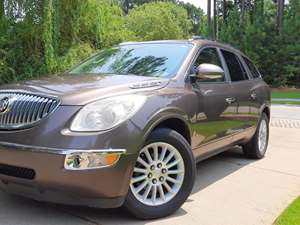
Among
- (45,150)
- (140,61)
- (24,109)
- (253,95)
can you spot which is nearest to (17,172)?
(45,150)

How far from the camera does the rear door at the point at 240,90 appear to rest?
244 inches

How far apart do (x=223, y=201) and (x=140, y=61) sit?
5.88 feet

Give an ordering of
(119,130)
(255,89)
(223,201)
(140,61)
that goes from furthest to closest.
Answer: (255,89), (140,61), (223,201), (119,130)

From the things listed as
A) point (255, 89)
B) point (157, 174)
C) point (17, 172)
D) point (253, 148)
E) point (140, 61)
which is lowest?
point (253, 148)

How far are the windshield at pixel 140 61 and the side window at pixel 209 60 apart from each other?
185 millimetres

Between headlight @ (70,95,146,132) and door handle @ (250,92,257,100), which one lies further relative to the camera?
door handle @ (250,92,257,100)

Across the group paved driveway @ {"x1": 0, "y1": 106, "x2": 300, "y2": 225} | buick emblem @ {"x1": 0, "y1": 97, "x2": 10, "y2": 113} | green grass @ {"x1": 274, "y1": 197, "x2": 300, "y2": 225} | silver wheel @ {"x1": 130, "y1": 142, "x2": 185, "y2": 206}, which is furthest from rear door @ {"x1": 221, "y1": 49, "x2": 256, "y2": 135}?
buick emblem @ {"x1": 0, "y1": 97, "x2": 10, "y2": 113}

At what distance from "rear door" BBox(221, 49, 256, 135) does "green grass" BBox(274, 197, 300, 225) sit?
161 cm

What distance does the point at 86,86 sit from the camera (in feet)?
14.0

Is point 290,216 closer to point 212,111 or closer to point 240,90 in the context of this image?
point 212,111

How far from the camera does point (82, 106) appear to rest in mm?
3875

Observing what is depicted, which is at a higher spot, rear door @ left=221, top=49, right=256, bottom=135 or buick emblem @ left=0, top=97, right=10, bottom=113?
buick emblem @ left=0, top=97, right=10, bottom=113

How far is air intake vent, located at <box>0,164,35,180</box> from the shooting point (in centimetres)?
384

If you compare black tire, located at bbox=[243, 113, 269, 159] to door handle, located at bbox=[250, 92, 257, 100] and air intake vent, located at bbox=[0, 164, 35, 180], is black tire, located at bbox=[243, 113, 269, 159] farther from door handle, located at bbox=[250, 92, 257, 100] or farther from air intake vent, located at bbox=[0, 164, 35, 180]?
air intake vent, located at bbox=[0, 164, 35, 180]
